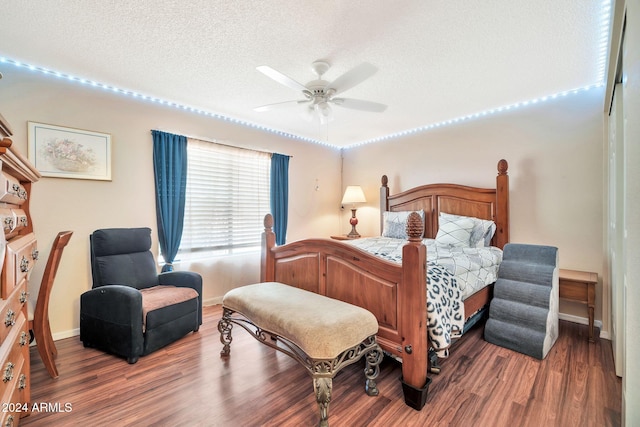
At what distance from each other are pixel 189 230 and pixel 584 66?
4.35 meters

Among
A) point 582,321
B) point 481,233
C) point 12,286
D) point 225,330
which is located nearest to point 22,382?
point 12,286

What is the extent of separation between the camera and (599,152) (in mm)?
2830

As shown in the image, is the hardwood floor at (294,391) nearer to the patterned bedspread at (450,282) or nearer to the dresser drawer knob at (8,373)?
the patterned bedspread at (450,282)

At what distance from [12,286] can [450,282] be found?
252 centimetres

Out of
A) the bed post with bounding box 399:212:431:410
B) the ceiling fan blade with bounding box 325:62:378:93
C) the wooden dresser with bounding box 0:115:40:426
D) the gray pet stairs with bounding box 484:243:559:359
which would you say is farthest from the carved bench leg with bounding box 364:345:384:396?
the ceiling fan blade with bounding box 325:62:378:93

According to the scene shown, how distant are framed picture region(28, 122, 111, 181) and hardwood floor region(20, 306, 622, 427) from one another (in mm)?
1613

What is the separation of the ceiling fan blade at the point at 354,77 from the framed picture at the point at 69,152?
94.1 inches

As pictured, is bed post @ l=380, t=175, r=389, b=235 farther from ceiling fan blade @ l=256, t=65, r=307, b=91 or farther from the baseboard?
ceiling fan blade @ l=256, t=65, r=307, b=91

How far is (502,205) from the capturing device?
10.8 feet

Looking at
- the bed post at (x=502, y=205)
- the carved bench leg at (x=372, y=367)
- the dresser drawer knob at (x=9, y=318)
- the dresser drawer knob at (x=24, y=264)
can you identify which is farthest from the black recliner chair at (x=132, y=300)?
the bed post at (x=502, y=205)

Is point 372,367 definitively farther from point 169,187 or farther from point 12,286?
point 169,187

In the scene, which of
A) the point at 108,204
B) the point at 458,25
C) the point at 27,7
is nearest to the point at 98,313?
the point at 108,204

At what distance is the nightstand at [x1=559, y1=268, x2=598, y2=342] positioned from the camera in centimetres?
250

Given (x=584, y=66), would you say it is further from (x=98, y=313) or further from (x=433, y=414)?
(x=98, y=313)
